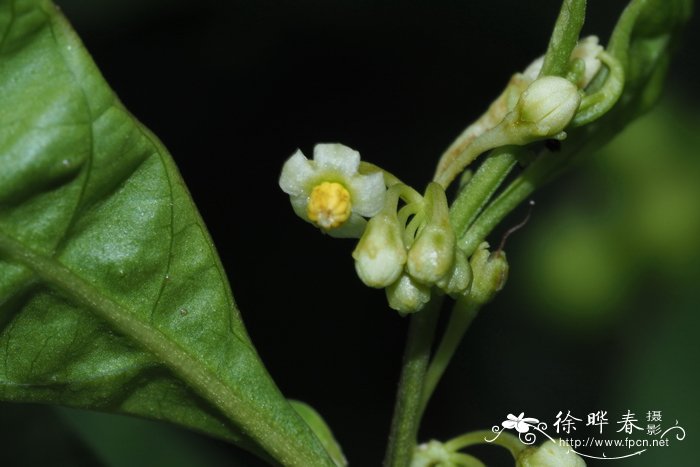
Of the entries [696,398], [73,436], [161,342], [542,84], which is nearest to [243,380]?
[161,342]

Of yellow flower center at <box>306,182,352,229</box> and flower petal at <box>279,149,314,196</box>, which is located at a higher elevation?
flower petal at <box>279,149,314,196</box>

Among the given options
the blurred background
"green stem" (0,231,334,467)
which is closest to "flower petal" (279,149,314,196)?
"green stem" (0,231,334,467)

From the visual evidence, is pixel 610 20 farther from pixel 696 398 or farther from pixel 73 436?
pixel 73 436

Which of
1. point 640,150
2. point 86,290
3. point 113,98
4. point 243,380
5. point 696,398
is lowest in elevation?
point 696,398

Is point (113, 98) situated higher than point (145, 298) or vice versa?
point (113, 98)

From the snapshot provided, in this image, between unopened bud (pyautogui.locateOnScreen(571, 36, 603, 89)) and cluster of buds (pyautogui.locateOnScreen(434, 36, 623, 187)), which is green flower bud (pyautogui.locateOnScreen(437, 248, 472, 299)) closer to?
cluster of buds (pyautogui.locateOnScreen(434, 36, 623, 187))

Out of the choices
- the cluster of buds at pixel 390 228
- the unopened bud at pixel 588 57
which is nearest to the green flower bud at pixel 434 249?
the cluster of buds at pixel 390 228
